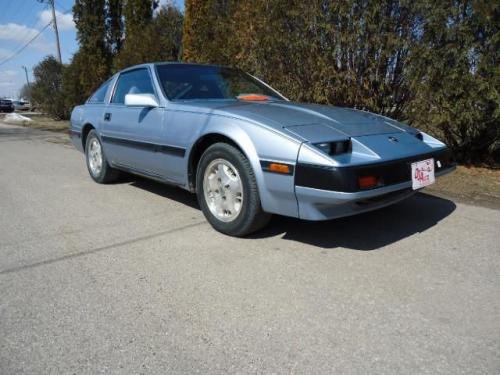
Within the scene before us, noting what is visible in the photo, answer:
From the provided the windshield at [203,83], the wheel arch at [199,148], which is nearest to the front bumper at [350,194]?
the wheel arch at [199,148]

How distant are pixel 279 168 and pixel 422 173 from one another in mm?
1098

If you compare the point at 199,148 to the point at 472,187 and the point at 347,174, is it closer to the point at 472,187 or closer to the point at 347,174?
the point at 347,174

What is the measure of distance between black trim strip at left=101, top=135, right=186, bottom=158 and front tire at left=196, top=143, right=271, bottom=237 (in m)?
0.27

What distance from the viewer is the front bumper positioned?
2717mm

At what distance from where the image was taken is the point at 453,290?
2527 millimetres

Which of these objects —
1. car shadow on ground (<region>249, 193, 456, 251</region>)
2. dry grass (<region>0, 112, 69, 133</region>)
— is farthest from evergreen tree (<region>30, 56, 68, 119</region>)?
car shadow on ground (<region>249, 193, 456, 251</region>)

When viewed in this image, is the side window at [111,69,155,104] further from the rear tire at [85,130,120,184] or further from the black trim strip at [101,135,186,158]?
the rear tire at [85,130,120,184]

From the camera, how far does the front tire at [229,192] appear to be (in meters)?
3.20

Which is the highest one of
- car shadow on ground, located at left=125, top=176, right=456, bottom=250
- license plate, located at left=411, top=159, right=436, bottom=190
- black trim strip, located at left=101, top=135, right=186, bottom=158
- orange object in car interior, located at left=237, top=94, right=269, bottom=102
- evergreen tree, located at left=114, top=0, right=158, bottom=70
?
evergreen tree, located at left=114, top=0, right=158, bottom=70

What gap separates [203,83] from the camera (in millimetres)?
4270

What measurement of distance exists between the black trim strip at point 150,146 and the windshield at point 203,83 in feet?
1.58

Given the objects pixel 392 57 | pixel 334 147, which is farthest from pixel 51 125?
pixel 334 147

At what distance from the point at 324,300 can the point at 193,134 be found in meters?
1.80

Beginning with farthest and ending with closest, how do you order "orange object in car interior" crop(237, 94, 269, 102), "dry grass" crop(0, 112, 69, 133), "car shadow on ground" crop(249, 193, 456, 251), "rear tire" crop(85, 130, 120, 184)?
"dry grass" crop(0, 112, 69, 133) → "rear tire" crop(85, 130, 120, 184) → "orange object in car interior" crop(237, 94, 269, 102) → "car shadow on ground" crop(249, 193, 456, 251)
